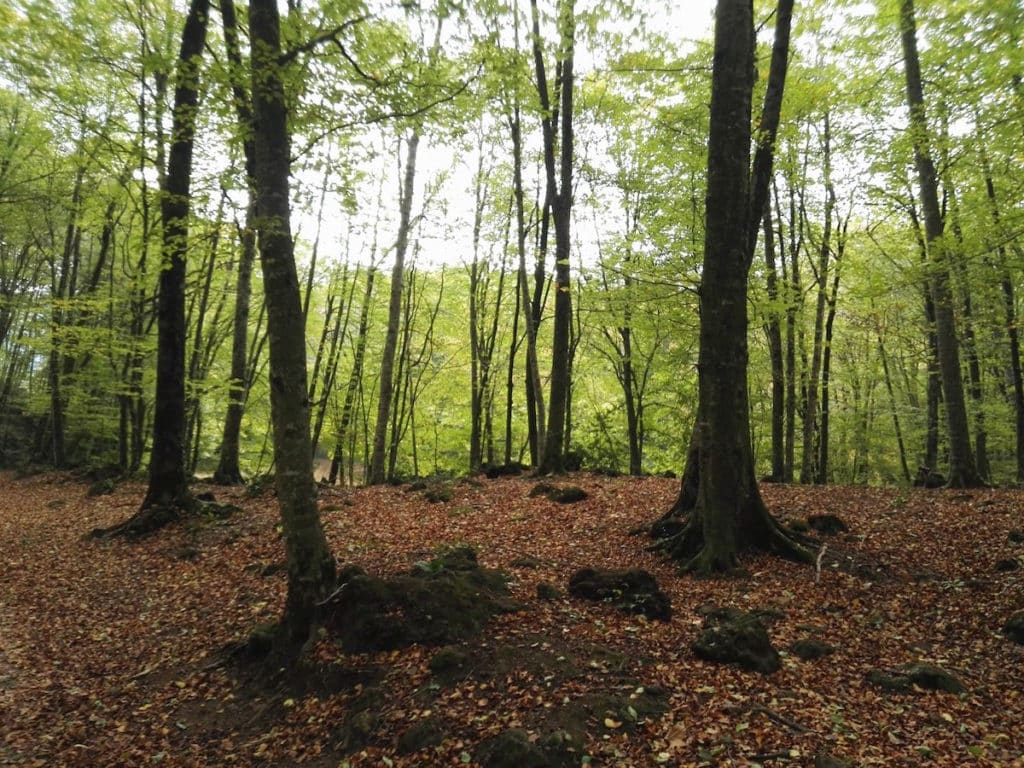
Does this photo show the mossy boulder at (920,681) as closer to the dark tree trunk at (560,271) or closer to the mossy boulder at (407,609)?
the mossy boulder at (407,609)

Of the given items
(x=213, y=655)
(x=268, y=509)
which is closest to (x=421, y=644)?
(x=213, y=655)

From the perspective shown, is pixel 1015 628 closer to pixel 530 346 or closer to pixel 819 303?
pixel 530 346

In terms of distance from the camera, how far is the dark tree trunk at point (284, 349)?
5.23 m

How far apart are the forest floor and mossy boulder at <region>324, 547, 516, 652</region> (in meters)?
0.16

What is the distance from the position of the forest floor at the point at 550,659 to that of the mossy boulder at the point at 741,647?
107 millimetres

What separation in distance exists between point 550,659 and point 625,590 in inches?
58.4

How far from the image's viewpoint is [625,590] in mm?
5887

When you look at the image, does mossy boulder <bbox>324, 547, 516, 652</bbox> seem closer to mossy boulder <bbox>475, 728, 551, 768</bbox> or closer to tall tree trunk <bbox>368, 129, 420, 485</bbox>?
mossy boulder <bbox>475, 728, 551, 768</bbox>

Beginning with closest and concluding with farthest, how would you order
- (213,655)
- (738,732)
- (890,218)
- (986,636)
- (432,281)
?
(738,732) < (986,636) < (213,655) < (890,218) < (432,281)

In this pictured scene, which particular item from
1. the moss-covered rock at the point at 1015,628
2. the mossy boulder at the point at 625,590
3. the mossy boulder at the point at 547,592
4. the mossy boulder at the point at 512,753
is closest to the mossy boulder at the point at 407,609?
the mossy boulder at the point at 547,592

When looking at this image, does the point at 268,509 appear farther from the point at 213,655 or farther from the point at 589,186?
the point at 589,186

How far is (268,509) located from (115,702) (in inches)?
234

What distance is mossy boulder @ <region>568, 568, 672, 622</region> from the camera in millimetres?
5547

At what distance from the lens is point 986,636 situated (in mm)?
4914
